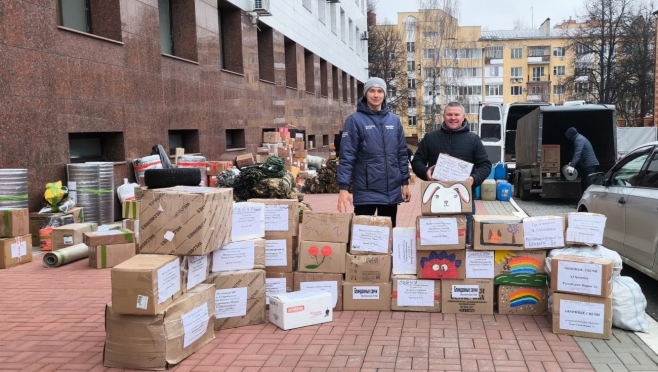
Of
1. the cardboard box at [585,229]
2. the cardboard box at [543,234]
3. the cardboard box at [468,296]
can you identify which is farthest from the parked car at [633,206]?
the cardboard box at [468,296]

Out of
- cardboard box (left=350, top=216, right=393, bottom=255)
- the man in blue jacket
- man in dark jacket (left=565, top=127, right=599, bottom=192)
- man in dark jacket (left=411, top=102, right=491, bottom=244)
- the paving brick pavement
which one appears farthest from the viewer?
man in dark jacket (left=565, top=127, right=599, bottom=192)

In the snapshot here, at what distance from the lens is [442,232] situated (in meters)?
5.57

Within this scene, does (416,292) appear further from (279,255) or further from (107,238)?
(107,238)

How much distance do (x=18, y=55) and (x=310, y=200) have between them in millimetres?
8792

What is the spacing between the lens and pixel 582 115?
1595cm

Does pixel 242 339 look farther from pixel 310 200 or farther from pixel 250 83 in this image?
pixel 250 83

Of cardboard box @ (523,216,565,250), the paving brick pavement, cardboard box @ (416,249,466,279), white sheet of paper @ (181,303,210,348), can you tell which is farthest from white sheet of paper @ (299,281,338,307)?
cardboard box @ (523,216,565,250)

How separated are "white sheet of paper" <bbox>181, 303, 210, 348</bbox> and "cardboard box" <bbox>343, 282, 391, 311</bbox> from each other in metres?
1.47

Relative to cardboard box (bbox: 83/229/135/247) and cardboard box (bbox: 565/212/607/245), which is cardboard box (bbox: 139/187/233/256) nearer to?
cardboard box (bbox: 565/212/607/245)

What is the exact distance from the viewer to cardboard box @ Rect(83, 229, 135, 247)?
25.6 feet

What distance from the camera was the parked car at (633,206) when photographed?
6066 millimetres

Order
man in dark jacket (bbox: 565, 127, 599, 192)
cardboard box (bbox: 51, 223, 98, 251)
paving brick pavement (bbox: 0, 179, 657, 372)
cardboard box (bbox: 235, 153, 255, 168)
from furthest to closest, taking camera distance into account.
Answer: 1. cardboard box (bbox: 235, 153, 255, 168)
2. man in dark jacket (bbox: 565, 127, 599, 192)
3. cardboard box (bbox: 51, 223, 98, 251)
4. paving brick pavement (bbox: 0, 179, 657, 372)

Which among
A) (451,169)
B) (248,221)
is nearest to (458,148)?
(451,169)

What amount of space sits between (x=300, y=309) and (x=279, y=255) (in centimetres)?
73
